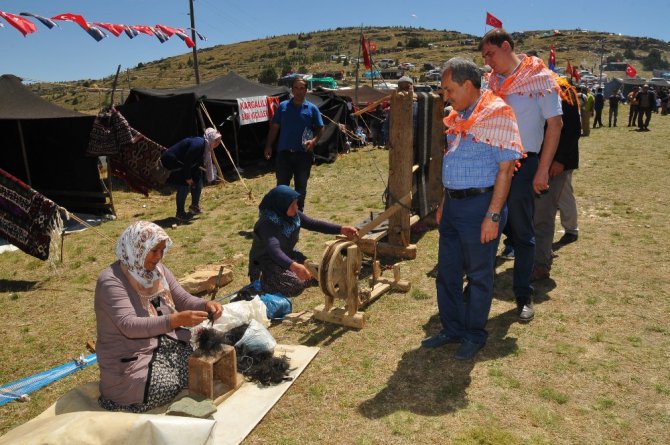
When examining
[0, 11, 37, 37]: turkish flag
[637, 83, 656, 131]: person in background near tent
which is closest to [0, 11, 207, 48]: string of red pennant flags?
[0, 11, 37, 37]: turkish flag

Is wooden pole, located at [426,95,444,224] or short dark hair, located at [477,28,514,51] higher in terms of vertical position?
short dark hair, located at [477,28,514,51]

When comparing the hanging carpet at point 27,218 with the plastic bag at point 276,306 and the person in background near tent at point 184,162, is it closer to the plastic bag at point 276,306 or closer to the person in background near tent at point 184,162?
the person in background near tent at point 184,162

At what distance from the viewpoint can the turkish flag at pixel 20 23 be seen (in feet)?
24.8

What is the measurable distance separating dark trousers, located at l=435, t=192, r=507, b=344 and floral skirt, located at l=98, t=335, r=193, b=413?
6.34 ft

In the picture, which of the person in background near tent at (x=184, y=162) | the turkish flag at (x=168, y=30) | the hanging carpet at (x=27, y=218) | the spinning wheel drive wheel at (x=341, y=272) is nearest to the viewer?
the spinning wheel drive wheel at (x=341, y=272)

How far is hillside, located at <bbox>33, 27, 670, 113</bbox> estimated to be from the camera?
228 feet

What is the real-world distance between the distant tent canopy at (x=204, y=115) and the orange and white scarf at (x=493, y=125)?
9875 millimetres

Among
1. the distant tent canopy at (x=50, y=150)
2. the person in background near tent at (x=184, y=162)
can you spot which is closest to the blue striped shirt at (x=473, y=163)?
the person in background near tent at (x=184, y=162)

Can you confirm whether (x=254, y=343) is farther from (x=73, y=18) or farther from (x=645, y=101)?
(x=645, y=101)

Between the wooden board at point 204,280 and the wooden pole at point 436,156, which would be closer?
the wooden board at point 204,280

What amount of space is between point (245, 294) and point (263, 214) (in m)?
0.81

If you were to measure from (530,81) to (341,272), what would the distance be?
217cm

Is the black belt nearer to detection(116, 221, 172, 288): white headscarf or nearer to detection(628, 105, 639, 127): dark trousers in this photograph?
detection(116, 221, 172, 288): white headscarf

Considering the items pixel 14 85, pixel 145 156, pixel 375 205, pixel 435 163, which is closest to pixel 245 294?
pixel 435 163
